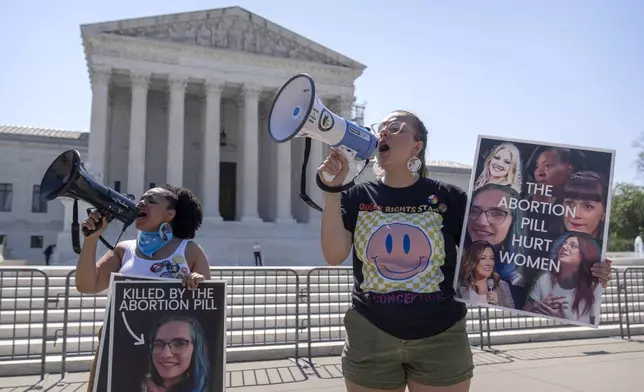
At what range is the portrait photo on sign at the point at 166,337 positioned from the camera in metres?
3.17

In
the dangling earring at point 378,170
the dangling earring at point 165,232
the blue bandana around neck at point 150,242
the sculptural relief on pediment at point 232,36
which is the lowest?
the blue bandana around neck at point 150,242

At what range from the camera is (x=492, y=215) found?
3010 millimetres

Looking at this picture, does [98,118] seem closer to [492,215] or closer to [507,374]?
[507,374]

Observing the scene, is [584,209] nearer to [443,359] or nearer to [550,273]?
[550,273]

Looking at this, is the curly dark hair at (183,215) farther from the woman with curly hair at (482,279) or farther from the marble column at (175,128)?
the marble column at (175,128)

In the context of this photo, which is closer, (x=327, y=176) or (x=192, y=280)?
(x=327, y=176)

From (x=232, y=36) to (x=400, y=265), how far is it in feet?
111

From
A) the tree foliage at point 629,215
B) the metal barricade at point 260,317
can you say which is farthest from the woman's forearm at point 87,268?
the tree foliage at point 629,215

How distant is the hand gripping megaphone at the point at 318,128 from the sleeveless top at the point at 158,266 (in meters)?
1.13

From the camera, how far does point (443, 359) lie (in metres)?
2.54

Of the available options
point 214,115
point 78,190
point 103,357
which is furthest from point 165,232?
point 214,115

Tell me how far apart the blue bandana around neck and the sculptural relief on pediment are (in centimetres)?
3136

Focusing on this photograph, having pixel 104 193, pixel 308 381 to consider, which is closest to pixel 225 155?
pixel 308 381

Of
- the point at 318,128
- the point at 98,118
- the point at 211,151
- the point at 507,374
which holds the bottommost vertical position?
the point at 507,374
